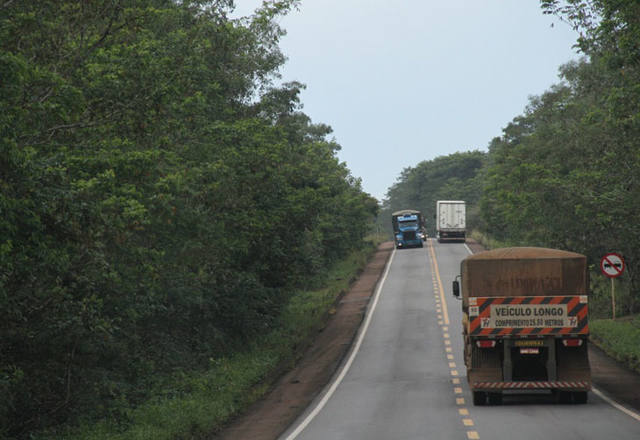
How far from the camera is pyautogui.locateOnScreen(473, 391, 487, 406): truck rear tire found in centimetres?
1884

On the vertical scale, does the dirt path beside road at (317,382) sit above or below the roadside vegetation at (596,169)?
below

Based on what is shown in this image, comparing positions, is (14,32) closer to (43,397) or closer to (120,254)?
(120,254)

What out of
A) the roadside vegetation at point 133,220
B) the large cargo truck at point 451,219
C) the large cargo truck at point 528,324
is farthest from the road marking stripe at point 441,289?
the large cargo truck at point 528,324

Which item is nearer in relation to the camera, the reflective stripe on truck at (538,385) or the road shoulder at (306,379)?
the road shoulder at (306,379)

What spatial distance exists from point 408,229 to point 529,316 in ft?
183

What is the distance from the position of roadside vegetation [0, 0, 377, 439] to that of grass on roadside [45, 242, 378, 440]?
0.33ft

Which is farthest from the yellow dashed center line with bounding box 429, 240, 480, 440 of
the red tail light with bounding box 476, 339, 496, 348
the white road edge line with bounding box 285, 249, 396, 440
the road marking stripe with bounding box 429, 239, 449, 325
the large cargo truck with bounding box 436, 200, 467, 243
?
the large cargo truck with bounding box 436, 200, 467, 243

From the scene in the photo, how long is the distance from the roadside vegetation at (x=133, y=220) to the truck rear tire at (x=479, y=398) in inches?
218

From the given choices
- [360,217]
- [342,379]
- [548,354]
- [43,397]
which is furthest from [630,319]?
[360,217]

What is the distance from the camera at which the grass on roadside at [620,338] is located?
1005 inches

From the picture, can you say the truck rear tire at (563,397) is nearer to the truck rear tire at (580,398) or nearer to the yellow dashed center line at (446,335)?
the truck rear tire at (580,398)

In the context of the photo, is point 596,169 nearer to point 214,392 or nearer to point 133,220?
point 214,392

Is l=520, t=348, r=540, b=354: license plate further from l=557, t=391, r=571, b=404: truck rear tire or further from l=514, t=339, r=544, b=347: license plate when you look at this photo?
l=557, t=391, r=571, b=404: truck rear tire

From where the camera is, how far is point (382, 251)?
7512 cm
